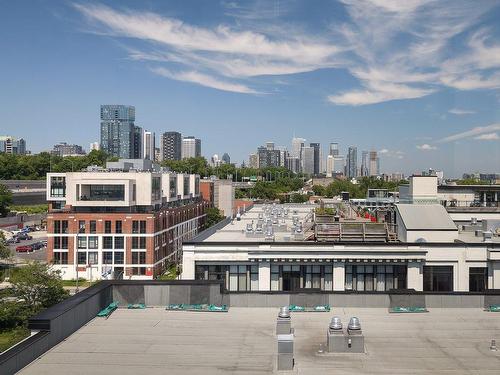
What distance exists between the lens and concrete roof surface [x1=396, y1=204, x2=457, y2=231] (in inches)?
1257

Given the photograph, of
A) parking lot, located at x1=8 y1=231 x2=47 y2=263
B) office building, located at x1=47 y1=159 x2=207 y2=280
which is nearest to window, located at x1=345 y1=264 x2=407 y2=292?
office building, located at x1=47 y1=159 x2=207 y2=280

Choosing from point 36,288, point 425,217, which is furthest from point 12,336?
point 425,217

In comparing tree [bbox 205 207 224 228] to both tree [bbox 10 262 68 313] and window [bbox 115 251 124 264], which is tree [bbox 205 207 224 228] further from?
tree [bbox 10 262 68 313]

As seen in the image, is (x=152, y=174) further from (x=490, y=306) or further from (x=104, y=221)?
(x=490, y=306)

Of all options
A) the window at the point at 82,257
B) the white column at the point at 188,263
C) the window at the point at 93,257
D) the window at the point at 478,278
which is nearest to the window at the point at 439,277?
the window at the point at 478,278

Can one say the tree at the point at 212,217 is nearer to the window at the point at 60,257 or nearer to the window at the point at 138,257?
the window at the point at 138,257

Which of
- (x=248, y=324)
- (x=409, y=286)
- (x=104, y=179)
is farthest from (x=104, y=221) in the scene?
(x=248, y=324)

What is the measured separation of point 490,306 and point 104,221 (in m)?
52.8

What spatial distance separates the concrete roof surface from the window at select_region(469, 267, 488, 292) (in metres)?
3.05

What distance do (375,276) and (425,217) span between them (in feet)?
19.2

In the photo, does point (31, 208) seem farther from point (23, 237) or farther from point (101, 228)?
point (101, 228)

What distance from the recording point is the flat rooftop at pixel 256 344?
484 inches

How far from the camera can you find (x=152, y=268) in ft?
211

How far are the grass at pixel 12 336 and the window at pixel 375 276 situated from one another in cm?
2226
